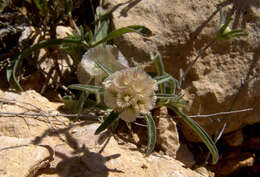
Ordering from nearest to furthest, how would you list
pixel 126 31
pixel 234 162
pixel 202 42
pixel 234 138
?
pixel 126 31
pixel 202 42
pixel 234 138
pixel 234 162

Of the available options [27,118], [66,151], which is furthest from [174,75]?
[27,118]

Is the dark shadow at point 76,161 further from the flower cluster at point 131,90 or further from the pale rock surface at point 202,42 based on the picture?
the pale rock surface at point 202,42

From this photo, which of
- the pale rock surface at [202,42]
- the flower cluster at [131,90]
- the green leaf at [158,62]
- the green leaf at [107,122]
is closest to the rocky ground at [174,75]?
the pale rock surface at [202,42]

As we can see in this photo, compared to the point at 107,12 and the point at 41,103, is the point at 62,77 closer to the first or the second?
the point at 41,103

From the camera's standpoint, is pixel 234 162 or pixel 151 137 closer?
pixel 151 137

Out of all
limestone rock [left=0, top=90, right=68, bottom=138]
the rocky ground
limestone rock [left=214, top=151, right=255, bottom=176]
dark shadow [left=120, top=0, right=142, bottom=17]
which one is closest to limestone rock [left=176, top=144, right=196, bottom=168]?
the rocky ground

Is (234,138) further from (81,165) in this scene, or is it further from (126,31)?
(81,165)
